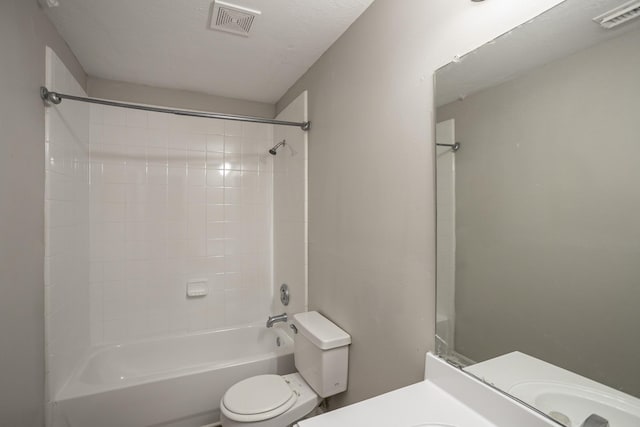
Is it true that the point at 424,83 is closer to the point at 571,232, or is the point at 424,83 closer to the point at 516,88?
the point at 516,88

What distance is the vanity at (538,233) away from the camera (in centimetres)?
59

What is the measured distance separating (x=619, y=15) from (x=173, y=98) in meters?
2.62

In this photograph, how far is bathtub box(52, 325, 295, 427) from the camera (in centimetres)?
151

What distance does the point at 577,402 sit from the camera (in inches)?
25.3

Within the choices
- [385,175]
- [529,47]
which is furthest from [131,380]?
[529,47]

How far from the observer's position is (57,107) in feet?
5.12

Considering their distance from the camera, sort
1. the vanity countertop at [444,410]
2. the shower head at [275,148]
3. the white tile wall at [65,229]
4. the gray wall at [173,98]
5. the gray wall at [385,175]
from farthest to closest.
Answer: the shower head at [275,148]
the gray wall at [173,98]
the white tile wall at [65,229]
the gray wall at [385,175]
the vanity countertop at [444,410]

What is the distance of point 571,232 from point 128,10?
1.99 metres

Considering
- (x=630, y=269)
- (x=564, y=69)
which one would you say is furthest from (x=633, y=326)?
(x=564, y=69)

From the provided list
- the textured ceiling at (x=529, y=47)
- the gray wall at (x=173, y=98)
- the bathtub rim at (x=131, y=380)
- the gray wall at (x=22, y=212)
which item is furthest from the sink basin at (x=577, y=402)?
the gray wall at (x=173, y=98)

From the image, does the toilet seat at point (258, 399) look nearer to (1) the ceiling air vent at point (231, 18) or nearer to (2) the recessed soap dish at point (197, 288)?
(2) the recessed soap dish at point (197, 288)

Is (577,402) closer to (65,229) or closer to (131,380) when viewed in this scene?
(131,380)

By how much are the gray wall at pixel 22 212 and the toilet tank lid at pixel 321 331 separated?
1.22 meters

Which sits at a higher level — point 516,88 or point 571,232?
point 516,88
